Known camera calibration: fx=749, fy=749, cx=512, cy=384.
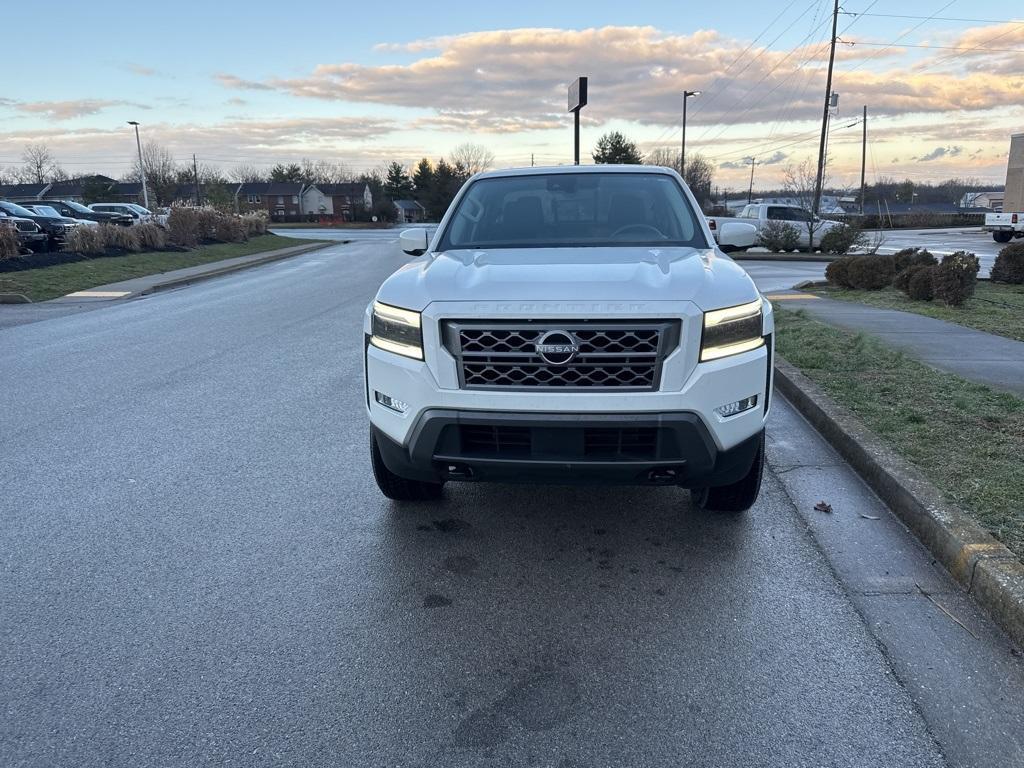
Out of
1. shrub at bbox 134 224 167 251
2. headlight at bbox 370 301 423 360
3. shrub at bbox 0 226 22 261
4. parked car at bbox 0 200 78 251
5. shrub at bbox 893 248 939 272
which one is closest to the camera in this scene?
headlight at bbox 370 301 423 360

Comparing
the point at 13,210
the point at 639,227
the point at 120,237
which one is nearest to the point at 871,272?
the point at 639,227

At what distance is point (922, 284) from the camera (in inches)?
459

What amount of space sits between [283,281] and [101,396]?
12081 mm

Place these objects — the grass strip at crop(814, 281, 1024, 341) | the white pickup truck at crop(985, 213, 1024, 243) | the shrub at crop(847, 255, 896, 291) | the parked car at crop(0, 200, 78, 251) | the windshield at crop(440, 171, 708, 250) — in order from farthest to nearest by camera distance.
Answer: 1. the white pickup truck at crop(985, 213, 1024, 243)
2. the parked car at crop(0, 200, 78, 251)
3. the shrub at crop(847, 255, 896, 291)
4. the grass strip at crop(814, 281, 1024, 341)
5. the windshield at crop(440, 171, 708, 250)

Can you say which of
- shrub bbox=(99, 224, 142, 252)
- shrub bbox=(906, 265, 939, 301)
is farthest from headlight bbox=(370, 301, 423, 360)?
shrub bbox=(99, 224, 142, 252)

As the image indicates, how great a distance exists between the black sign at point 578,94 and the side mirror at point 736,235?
29.6 feet

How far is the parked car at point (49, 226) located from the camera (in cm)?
2409

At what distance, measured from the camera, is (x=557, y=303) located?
128 inches

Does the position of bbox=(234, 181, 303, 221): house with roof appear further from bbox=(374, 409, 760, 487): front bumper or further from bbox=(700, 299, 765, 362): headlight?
bbox=(700, 299, 765, 362): headlight

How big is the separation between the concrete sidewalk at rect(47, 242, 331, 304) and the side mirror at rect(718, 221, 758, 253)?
13642mm

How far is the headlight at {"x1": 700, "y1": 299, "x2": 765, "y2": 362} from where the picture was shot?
130 inches

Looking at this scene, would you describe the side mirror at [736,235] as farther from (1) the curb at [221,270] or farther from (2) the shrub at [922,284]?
(1) the curb at [221,270]

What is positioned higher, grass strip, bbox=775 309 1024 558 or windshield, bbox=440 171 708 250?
windshield, bbox=440 171 708 250

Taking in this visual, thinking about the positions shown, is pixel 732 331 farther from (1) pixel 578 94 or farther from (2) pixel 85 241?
(2) pixel 85 241
